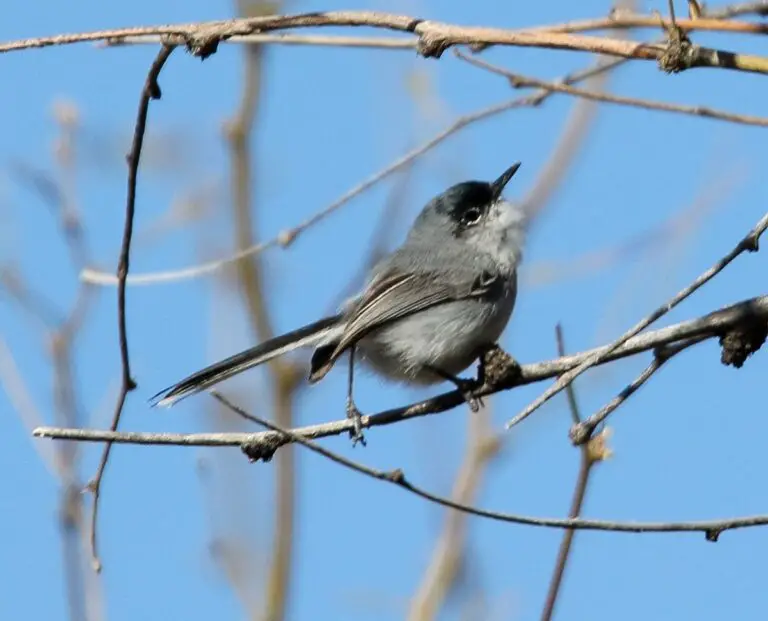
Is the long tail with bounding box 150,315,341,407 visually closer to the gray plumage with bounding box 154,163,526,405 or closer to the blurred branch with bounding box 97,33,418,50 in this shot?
the gray plumage with bounding box 154,163,526,405

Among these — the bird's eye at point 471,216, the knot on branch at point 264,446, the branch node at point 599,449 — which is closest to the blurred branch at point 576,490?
the branch node at point 599,449

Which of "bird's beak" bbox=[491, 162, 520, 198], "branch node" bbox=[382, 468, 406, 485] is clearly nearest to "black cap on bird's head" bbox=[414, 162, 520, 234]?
"bird's beak" bbox=[491, 162, 520, 198]

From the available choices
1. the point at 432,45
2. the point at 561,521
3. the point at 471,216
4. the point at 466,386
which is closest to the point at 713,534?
the point at 561,521

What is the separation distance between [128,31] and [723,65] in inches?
40.7

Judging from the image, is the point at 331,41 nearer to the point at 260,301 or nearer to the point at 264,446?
the point at 264,446

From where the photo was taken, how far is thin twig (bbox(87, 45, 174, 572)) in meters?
2.10

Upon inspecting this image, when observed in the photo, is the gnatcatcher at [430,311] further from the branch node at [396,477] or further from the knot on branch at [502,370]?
the branch node at [396,477]

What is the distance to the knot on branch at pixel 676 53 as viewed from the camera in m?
1.93

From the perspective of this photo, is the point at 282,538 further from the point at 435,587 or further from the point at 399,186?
the point at 399,186

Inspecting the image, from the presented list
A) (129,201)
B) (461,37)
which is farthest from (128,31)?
(461,37)

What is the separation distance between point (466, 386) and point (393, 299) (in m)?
0.60

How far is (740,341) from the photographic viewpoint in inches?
79.9

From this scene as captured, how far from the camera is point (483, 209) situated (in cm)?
376

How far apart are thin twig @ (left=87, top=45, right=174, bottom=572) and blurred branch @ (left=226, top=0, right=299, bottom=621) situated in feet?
3.73
